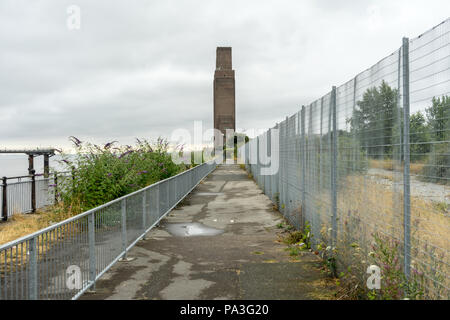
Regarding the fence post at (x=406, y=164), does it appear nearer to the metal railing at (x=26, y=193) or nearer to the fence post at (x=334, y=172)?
the fence post at (x=334, y=172)

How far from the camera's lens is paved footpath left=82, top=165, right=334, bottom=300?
5.25 metres

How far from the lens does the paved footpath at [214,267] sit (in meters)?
5.25

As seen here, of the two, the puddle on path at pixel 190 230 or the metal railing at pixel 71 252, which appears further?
the puddle on path at pixel 190 230

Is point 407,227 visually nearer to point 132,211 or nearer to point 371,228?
point 371,228

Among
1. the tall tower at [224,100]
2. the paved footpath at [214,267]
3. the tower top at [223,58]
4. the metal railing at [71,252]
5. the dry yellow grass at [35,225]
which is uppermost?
the tower top at [223,58]

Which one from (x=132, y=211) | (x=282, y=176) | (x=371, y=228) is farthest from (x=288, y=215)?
(x=371, y=228)

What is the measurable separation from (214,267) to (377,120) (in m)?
3.58

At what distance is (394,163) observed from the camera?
3.75 metres

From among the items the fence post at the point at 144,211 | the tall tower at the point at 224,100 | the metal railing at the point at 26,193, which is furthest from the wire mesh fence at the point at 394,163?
the tall tower at the point at 224,100

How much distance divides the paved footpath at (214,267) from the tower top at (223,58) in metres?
70.4

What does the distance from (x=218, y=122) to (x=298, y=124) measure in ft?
225

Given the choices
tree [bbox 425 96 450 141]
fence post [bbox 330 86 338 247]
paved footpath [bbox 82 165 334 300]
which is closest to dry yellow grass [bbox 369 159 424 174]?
tree [bbox 425 96 450 141]

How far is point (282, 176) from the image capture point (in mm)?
11508

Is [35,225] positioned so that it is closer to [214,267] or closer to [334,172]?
[214,267]
